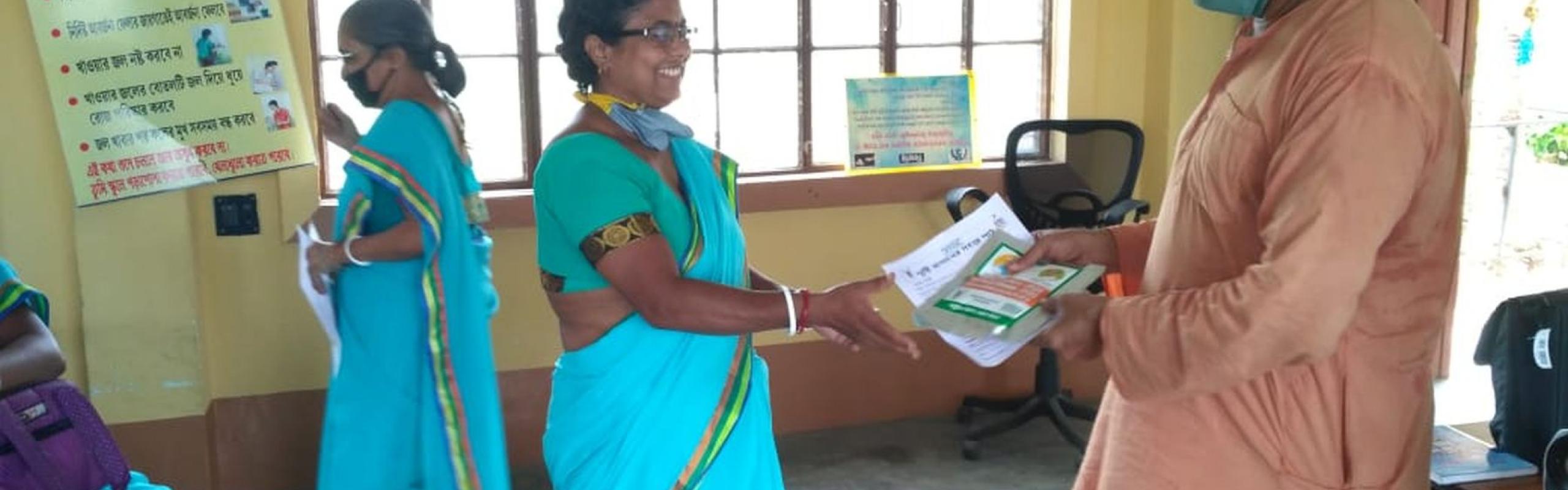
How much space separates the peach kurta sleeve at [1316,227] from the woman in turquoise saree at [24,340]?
5.78 feet

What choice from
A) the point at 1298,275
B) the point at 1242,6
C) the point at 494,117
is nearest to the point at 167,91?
the point at 494,117

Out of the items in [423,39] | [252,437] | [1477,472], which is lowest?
[252,437]

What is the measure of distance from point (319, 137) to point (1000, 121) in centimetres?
196

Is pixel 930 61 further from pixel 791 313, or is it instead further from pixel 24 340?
pixel 24 340

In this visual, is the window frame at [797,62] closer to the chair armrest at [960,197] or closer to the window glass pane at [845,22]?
the window glass pane at [845,22]

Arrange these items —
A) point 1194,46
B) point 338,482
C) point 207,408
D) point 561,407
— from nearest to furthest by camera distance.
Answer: point 561,407, point 338,482, point 207,408, point 1194,46

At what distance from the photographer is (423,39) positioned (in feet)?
9.52

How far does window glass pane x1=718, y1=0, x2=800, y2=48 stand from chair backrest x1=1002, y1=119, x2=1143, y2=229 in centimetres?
70

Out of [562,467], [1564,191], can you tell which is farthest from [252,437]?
[1564,191]

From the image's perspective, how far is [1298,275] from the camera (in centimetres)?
140

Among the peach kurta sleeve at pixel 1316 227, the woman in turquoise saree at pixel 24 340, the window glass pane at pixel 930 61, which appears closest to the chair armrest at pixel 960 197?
the window glass pane at pixel 930 61

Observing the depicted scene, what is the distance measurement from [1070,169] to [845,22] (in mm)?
797

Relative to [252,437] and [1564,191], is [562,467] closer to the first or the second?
[252,437]

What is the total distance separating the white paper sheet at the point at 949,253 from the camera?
1.84 metres
